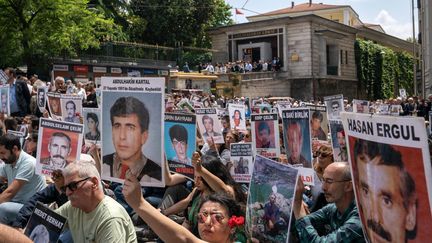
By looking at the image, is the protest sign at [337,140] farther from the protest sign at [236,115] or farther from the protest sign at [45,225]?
the protest sign at [236,115]

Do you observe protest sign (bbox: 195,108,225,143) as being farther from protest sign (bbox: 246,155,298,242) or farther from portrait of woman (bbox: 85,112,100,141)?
protest sign (bbox: 246,155,298,242)

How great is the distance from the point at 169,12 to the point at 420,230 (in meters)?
49.4

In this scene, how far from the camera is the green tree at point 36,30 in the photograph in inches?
942

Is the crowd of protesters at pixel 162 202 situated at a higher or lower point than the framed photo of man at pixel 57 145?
lower

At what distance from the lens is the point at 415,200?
6.94 ft

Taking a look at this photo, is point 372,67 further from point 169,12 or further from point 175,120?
point 175,120

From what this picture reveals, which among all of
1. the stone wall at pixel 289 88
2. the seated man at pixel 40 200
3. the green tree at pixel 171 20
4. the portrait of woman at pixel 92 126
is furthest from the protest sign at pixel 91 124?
the green tree at pixel 171 20

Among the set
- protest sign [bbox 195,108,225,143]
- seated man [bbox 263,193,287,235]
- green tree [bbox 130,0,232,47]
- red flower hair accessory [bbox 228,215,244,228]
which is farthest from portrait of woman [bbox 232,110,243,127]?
green tree [bbox 130,0,232,47]

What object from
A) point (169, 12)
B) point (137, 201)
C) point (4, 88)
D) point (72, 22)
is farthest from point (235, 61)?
point (137, 201)

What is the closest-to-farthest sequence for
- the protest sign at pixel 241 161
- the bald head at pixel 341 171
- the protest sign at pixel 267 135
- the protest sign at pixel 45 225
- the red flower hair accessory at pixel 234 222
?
the red flower hair accessory at pixel 234 222
the protest sign at pixel 45 225
the bald head at pixel 341 171
the protest sign at pixel 241 161
the protest sign at pixel 267 135

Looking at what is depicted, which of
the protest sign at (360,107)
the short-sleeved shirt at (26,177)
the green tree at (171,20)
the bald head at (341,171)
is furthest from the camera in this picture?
the green tree at (171,20)

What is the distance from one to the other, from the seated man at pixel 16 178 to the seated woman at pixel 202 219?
134 inches

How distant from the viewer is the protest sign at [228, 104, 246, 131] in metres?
11.7

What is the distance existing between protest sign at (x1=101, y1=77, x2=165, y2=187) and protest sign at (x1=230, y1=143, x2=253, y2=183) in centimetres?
253
